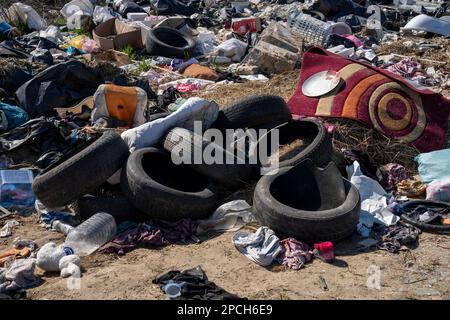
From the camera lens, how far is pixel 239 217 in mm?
4844

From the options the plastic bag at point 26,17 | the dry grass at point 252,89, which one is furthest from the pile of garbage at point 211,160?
the plastic bag at point 26,17

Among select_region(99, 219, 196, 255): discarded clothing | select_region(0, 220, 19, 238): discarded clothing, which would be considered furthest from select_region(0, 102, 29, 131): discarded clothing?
select_region(99, 219, 196, 255): discarded clothing

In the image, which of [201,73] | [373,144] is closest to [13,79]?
[201,73]

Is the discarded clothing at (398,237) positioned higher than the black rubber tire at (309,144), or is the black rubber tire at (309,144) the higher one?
the black rubber tire at (309,144)

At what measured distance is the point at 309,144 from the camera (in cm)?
573

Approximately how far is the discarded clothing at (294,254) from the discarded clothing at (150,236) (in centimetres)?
79

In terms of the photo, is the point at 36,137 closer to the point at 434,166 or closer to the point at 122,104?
the point at 122,104

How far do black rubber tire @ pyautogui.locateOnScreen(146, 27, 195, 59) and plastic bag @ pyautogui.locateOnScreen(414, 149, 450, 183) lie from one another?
5.12 m

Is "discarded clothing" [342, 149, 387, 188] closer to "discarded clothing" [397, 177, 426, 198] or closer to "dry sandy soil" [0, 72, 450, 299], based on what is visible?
"discarded clothing" [397, 177, 426, 198]

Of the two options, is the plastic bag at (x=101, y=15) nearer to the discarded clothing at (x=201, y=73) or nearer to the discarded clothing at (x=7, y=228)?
the discarded clothing at (x=201, y=73)

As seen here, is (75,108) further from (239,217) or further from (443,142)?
(443,142)

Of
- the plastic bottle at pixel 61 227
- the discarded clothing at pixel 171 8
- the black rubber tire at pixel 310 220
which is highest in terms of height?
the black rubber tire at pixel 310 220

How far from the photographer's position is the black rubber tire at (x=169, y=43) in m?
9.81

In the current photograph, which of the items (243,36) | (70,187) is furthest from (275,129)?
(243,36)
